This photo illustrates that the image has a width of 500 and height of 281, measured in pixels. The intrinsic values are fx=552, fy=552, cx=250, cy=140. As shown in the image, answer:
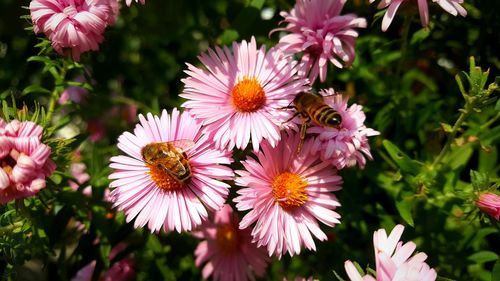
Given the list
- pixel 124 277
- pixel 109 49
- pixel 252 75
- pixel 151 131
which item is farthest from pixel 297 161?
pixel 109 49

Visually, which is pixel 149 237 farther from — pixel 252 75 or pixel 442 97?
pixel 442 97

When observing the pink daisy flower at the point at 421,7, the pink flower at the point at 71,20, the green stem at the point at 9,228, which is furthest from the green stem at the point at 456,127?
the green stem at the point at 9,228

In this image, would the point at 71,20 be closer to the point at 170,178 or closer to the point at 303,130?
the point at 170,178

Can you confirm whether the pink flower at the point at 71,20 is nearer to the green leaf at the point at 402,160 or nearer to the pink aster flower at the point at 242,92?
the pink aster flower at the point at 242,92

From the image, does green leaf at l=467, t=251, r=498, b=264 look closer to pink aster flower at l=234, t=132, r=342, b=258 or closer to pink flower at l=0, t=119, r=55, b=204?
pink aster flower at l=234, t=132, r=342, b=258

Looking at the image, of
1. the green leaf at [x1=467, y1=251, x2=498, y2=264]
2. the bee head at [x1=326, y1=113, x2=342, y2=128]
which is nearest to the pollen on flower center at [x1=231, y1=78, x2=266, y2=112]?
the bee head at [x1=326, y1=113, x2=342, y2=128]

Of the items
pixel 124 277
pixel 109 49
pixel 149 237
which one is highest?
pixel 109 49

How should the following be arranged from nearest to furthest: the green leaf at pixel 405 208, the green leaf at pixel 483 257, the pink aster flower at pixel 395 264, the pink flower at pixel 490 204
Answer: the pink aster flower at pixel 395 264 < the pink flower at pixel 490 204 < the green leaf at pixel 405 208 < the green leaf at pixel 483 257
